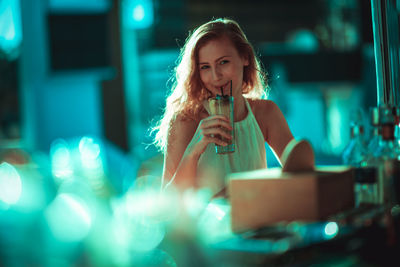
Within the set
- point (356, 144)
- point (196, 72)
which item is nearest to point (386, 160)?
point (356, 144)

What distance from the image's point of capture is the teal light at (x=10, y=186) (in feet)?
2.94

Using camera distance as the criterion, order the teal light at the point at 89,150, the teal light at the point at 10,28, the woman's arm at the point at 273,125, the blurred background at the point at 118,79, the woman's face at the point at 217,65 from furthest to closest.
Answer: the teal light at the point at 10,28
the blurred background at the point at 118,79
the teal light at the point at 89,150
the woman's arm at the point at 273,125
the woman's face at the point at 217,65

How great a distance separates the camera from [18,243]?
Result: 28.1 inches

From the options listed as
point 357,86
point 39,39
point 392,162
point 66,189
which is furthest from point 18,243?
point 357,86

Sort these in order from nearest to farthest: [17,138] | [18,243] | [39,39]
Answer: [18,243]
[39,39]
[17,138]

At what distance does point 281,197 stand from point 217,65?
930mm

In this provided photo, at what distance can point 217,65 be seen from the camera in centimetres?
177

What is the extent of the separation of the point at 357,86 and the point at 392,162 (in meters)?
6.41

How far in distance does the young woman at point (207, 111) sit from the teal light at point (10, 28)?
467 cm

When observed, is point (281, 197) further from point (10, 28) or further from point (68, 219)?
point (10, 28)

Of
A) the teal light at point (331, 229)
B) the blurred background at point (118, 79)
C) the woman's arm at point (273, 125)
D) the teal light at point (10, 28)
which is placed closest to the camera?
the teal light at point (331, 229)

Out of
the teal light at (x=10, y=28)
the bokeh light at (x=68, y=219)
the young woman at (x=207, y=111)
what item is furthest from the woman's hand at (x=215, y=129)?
the teal light at (x=10, y=28)

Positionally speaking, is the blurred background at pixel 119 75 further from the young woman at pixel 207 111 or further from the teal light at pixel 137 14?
the young woman at pixel 207 111

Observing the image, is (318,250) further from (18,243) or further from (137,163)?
(137,163)
